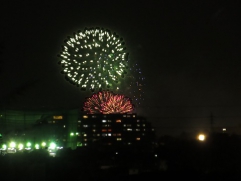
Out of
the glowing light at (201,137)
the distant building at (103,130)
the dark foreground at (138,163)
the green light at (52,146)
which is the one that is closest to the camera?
the dark foreground at (138,163)

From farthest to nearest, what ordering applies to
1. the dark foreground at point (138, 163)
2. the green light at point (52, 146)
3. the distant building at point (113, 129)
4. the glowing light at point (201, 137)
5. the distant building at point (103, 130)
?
the distant building at point (113, 129) < the distant building at point (103, 130) < the glowing light at point (201, 137) < the green light at point (52, 146) < the dark foreground at point (138, 163)

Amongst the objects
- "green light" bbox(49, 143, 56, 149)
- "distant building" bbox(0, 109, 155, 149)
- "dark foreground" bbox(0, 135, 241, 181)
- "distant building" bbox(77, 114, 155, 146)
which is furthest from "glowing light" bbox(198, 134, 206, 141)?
"green light" bbox(49, 143, 56, 149)

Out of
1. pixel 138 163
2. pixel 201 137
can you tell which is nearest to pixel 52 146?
pixel 138 163

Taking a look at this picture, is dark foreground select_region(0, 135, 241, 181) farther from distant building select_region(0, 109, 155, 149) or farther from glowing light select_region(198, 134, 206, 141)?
distant building select_region(0, 109, 155, 149)

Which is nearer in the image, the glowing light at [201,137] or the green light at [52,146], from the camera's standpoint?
the green light at [52,146]

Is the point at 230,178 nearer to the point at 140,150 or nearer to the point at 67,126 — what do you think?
the point at 140,150

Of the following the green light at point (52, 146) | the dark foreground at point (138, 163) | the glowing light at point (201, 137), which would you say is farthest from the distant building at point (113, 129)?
the dark foreground at point (138, 163)

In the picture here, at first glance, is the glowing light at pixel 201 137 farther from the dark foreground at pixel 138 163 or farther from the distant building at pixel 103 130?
the distant building at pixel 103 130

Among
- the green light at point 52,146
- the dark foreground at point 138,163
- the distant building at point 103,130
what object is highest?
the distant building at point 103,130

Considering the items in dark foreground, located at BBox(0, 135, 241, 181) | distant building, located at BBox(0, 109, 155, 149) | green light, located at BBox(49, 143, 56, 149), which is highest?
distant building, located at BBox(0, 109, 155, 149)
